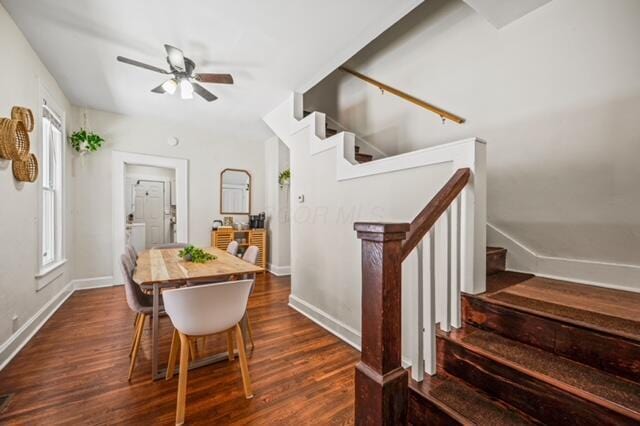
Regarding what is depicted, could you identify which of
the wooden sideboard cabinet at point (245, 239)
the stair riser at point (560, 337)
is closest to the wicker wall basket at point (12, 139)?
the wooden sideboard cabinet at point (245, 239)

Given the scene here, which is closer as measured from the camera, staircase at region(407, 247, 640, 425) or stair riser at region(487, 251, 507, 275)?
staircase at region(407, 247, 640, 425)

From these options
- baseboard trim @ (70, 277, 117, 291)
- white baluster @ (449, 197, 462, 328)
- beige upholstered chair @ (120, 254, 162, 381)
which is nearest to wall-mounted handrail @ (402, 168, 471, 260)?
white baluster @ (449, 197, 462, 328)

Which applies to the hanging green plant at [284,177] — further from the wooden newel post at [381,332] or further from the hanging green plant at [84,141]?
the wooden newel post at [381,332]

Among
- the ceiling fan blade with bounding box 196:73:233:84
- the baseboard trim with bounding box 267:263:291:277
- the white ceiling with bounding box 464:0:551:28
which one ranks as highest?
the white ceiling with bounding box 464:0:551:28

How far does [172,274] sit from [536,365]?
2.20 meters

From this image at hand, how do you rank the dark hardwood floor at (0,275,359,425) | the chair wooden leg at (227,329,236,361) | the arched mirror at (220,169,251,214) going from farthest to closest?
1. the arched mirror at (220,169,251,214)
2. the chair wooden leg at (227,329,236,361)
3. the dark hardwood floor at (0,275,359,425)

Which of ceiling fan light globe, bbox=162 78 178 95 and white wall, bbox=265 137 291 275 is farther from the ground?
ceiling fan light globe, bbox=162 78 178 95

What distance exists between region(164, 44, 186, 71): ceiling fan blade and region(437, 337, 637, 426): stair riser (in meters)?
2.86

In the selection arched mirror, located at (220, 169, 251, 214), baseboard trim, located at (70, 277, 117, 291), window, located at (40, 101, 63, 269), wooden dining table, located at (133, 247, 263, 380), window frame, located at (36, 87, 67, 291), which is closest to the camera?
wooden dining table, located at (133, 247, 263, 380)

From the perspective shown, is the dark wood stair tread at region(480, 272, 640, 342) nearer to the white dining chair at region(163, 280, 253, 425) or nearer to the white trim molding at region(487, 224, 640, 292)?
the white trim molding at region(487, 224, 640, 292)

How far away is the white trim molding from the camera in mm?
1778

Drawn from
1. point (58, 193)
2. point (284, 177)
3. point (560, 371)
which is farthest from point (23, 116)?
point (560, 371)

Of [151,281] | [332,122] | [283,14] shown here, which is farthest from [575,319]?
[332,122]

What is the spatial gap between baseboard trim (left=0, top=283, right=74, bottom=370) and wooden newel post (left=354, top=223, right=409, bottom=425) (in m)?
2.77
